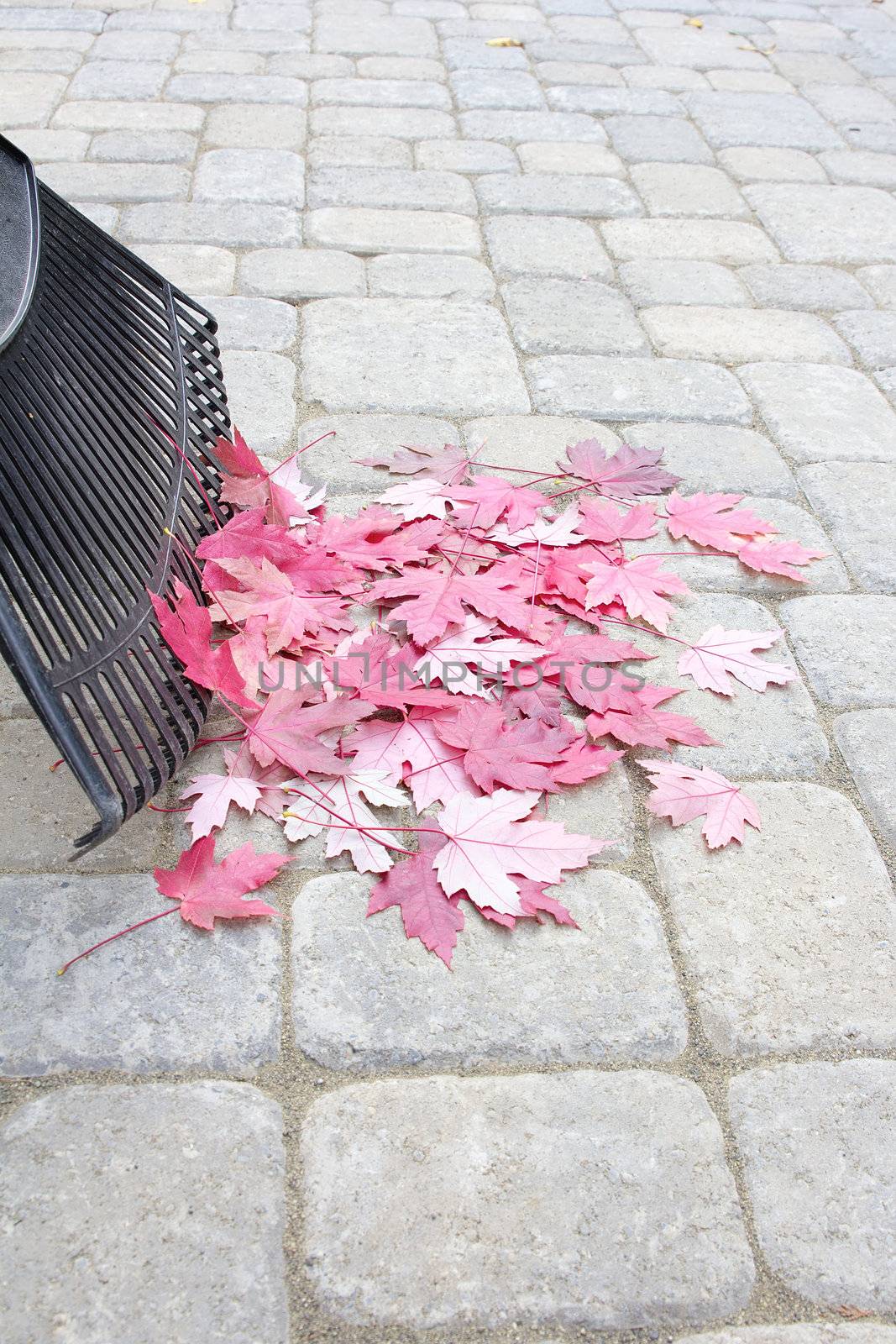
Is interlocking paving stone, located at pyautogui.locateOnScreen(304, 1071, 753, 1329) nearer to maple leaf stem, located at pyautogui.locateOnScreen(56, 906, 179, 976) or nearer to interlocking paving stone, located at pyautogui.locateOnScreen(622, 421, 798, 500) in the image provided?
maple leaf stem, located at pyautogui.locateOnScreen(56, 906, 179, 976)

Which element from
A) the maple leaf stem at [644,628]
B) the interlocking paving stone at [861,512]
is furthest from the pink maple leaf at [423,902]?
the interlocking paving stone at [861,512]

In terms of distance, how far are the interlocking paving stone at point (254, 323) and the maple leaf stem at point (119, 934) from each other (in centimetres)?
155

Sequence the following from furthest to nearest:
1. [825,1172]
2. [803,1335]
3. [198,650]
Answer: [198,650]
[825,1172]
[803,1335]

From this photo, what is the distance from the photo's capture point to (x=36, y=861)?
1465 mm

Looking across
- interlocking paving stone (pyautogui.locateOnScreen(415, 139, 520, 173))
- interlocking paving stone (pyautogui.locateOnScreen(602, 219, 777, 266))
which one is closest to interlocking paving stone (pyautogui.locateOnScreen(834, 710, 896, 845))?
interlocking paving stone (pyautogui.locateOnScreen(602, 219, 777, 266))

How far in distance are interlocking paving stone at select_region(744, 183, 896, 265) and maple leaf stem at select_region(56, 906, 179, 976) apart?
267cm

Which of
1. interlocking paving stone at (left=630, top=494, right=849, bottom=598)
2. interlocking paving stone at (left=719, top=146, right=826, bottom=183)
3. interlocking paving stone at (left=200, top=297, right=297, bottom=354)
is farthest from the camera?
interlocking paving stone at (left=719, top=146, right=826, bottom=183)

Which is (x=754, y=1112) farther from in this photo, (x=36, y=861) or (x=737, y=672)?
(x=36, y=861)

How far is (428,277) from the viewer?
2906 millimetres

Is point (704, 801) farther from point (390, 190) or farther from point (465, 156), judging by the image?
point (465, 156)

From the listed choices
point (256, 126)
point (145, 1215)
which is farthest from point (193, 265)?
point (145, 1215)

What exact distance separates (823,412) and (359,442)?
1.09 metres

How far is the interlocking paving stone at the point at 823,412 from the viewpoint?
242 centimetres

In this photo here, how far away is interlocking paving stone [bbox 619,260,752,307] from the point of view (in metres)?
2.92
